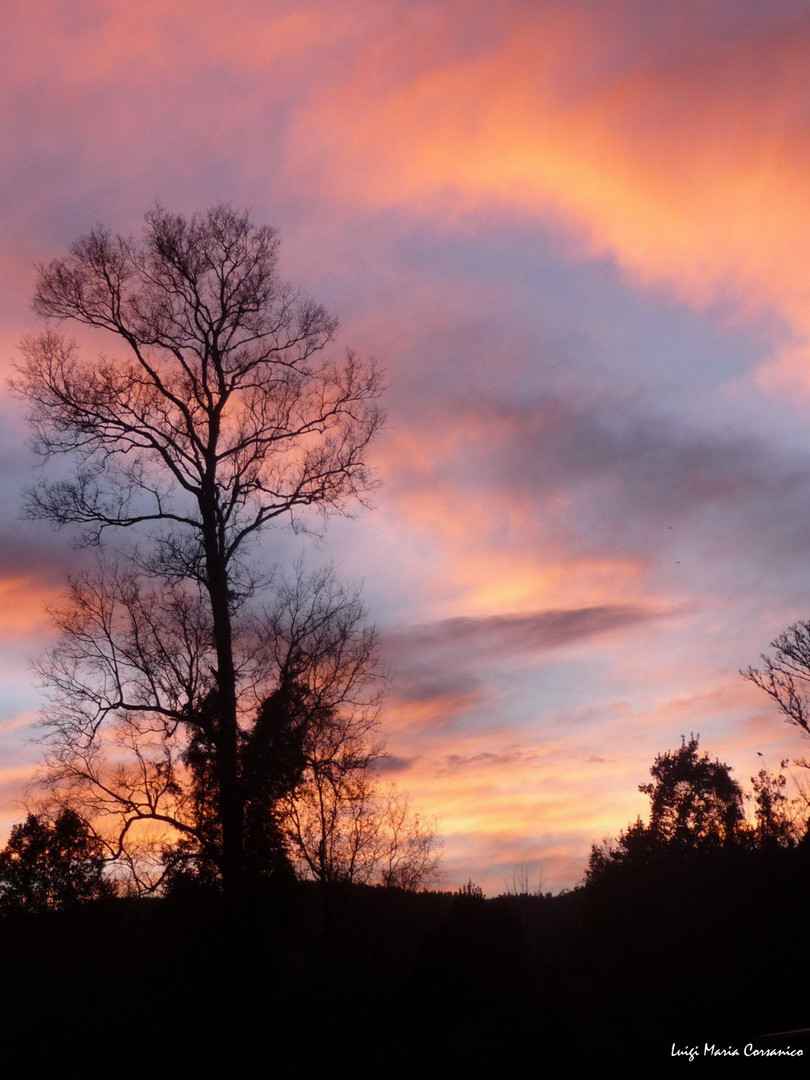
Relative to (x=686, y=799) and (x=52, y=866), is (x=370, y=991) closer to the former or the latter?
(x=52, y=866)

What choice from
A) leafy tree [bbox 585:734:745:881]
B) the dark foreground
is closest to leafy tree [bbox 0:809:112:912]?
the dark foreground

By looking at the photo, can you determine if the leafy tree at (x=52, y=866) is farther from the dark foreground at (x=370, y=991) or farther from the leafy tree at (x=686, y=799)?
the leafy tree at (x=686, y=799)

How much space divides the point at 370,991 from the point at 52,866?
6.75 metres

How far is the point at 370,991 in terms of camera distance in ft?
58.6

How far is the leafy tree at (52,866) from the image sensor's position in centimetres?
1666

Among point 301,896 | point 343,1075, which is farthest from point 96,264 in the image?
point 343,1075

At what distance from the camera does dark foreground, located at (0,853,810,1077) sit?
15.6 m

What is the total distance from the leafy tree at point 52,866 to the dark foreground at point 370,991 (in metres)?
0.45

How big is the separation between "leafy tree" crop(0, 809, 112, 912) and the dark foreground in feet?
1.49

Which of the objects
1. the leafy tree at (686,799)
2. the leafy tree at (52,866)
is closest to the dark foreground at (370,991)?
the leafy tree at (52,866)

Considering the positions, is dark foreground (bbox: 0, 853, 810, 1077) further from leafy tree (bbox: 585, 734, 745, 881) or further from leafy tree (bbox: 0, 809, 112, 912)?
leafy tree (bbox: 585, 734, 745, 881)

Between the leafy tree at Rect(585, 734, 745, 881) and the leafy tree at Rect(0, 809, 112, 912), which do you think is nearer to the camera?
the leafy tree at Rect(0, 809, 112, 912)

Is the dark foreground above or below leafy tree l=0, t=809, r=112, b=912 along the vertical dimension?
below

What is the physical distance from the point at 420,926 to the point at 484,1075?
5.04m
